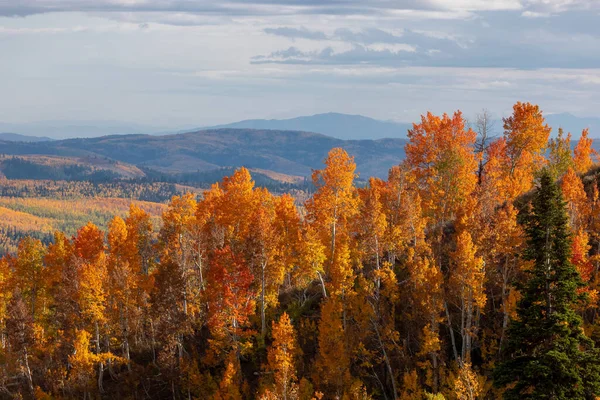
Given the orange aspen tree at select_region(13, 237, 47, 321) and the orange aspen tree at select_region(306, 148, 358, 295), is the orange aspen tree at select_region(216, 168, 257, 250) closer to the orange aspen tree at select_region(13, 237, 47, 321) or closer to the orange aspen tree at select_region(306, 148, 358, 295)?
the orange aspen tree at select_region(306, 148, 358, 295)

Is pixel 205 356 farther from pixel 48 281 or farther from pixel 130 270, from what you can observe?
pixel 48 281

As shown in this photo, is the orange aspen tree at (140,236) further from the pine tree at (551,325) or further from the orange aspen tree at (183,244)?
the pine tree at (551,325)

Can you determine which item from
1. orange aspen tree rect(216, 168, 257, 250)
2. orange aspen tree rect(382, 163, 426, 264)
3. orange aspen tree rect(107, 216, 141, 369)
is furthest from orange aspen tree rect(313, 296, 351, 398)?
orange aspen tree rect(107, 216, 141, 369)

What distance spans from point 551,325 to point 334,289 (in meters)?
27.5

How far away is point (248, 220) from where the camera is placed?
7031 centimetres

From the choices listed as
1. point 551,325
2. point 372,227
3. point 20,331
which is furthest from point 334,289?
point 20,331

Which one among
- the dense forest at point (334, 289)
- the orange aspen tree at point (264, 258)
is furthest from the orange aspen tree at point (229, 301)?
the orange aspen tree at point (264, 258)

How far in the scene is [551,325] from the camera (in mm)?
30312

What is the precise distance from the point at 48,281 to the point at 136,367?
840 inches

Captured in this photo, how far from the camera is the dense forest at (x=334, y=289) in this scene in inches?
1879

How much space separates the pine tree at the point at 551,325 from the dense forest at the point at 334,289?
0.40 feet

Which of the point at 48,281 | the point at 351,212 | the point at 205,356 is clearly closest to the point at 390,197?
the point at 351,212

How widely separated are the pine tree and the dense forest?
123mm

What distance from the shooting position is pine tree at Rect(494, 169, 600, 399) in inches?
1177
